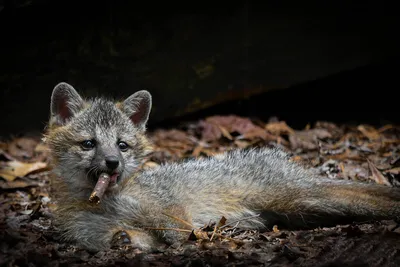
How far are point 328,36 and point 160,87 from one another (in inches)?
118

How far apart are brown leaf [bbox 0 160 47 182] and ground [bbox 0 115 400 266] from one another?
1 centimetres

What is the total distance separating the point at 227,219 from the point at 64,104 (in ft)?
7.40

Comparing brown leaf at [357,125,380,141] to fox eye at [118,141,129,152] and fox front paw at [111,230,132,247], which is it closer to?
fox eye at [118,141,129,152]

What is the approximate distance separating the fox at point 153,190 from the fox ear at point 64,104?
0.01 metres

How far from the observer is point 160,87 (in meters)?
9.29

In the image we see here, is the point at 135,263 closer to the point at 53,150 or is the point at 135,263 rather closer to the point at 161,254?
the point at 161,254

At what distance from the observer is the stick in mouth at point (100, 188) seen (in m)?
5.33

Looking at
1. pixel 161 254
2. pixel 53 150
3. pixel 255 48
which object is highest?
pixel 255 48

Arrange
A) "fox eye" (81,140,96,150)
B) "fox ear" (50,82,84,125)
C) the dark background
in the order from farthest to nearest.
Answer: the dark background < "fox ear" (50,82,84,125) < "fox eye" (81,140,96,150)

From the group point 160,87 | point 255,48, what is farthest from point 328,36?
point 160,87

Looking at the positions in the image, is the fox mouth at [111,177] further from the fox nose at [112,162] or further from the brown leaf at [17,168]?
the brown leaf at [17,168]

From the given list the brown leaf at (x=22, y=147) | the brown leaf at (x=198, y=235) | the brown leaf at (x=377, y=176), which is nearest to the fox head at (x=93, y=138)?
the brown leaf at (x=198, y=235)

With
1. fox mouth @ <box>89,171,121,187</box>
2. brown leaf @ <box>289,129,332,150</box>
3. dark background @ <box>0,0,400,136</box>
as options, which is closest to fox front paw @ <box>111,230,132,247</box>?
fox mouth @ <box>89,171,121,187</box>

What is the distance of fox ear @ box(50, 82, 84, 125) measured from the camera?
20.1ft
